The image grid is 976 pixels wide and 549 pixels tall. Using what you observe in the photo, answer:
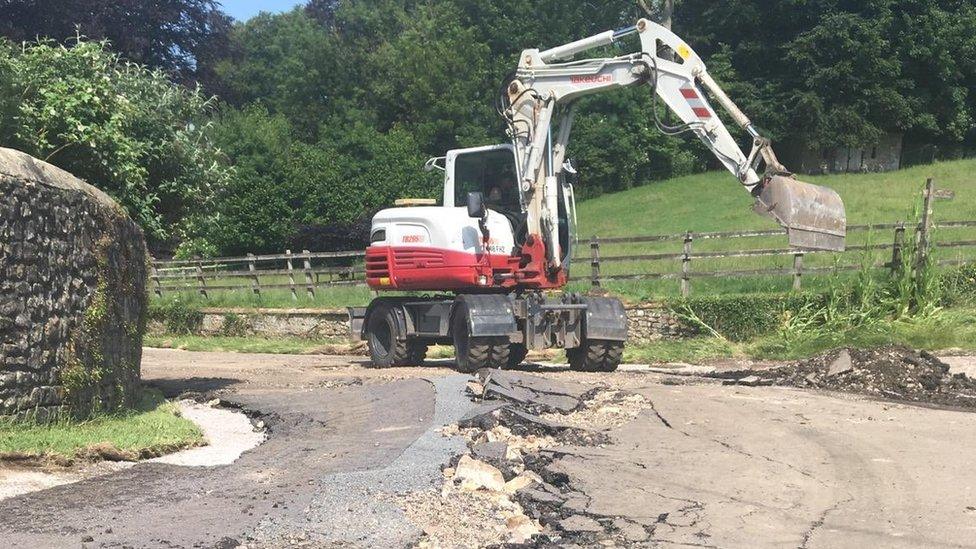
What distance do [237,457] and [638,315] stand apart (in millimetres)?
13038

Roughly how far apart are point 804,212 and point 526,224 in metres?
4.10

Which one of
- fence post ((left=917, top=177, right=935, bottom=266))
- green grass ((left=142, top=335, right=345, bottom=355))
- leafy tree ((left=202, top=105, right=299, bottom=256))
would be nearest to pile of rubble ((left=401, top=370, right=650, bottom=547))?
fence post ((left=917, top=177, right=935, bottom=266))

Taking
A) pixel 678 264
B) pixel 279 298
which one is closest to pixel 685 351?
pixel 678 264

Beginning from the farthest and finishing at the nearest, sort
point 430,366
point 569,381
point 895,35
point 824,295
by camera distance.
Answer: point 895,35 < point 824,295 < point 430,366 < point 569,381

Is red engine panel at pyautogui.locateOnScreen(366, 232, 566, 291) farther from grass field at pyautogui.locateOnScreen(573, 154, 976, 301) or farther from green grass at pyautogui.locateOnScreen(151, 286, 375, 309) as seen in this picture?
green grass at pyautogui.locateOnScreen(151, 286, 375, 309)

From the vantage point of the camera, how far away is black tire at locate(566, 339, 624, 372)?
16.3 m

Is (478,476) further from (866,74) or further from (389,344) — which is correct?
(866,74)

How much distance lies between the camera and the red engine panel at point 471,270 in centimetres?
1634

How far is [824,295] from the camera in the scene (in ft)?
68.3

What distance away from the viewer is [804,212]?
1388 centimetres

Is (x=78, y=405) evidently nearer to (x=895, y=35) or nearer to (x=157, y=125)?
(x=157, y=125)

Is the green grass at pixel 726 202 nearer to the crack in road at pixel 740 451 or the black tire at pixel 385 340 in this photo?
the black tire at pixel 385 340

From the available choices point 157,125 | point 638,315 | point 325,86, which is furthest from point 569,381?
point 325,86

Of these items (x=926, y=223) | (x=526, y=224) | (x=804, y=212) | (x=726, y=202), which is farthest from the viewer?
(x=726, y=202)
